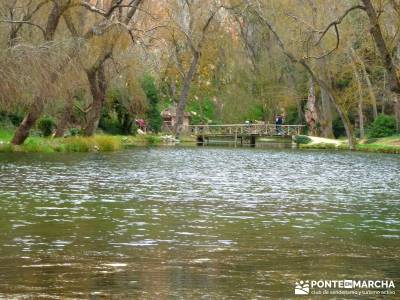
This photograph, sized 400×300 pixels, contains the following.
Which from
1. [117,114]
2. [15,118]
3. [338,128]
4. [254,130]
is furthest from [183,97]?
[15,118]

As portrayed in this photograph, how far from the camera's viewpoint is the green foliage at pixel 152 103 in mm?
77938

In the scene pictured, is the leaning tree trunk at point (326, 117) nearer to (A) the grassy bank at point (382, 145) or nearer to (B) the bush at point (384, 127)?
(B) the bush at point (384, 127)

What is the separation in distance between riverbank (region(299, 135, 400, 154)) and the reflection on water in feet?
109

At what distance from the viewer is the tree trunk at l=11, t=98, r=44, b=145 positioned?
4346 cm

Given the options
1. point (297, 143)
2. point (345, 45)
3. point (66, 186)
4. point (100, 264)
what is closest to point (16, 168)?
point (66, 186)

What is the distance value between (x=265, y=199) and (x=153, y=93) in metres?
56.0

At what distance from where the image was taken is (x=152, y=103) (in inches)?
3169

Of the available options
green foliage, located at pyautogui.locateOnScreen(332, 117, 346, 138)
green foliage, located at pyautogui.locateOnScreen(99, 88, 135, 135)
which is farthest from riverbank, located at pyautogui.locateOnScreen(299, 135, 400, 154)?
green foliage, located at pyautogui.locateOnScreen(99, 88, 135, 135)

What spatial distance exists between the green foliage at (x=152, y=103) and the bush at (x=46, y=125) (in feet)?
47.5

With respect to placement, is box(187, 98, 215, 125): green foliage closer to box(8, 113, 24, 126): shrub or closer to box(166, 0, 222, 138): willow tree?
box(166, 0, 222, 138): willow tree

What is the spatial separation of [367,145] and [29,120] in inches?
1271

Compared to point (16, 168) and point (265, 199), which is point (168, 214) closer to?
point (265, 199)

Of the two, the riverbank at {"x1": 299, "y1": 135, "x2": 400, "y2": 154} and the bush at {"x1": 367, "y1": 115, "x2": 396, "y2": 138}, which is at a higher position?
the bush at {"x1": 367, "y1": 115, "x2": 396, "y2": 138}

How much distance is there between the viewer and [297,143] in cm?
7925
